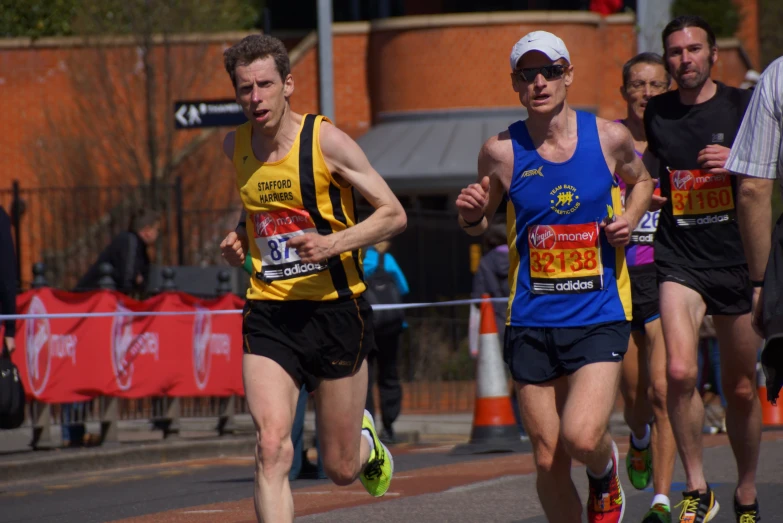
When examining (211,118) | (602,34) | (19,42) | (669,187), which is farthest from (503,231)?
(19,42)

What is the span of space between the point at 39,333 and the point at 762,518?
20.6 ft

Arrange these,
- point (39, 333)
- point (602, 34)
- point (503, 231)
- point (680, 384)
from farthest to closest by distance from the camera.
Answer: point (602, 34) → point (503, 231) → point (39, 333) → point (680, 384)

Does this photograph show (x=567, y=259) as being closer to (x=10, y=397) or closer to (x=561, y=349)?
(x=561, y=349)

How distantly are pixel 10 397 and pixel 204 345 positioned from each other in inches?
177

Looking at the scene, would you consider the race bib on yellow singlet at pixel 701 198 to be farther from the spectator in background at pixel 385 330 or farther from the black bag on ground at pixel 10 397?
the spectator in background at pixel 385 330

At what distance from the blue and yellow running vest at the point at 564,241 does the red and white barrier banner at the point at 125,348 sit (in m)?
6.19

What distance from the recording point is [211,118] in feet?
46.8

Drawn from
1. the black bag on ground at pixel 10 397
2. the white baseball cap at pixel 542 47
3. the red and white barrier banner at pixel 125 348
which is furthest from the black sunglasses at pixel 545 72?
the red and white barrier banner at pixel 125 348

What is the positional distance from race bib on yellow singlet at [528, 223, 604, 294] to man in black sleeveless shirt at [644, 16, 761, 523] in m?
1.11

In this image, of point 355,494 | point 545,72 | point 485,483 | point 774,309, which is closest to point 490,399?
point 485,483

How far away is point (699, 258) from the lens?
6582 millimetres

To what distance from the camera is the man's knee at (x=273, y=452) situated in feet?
17.3

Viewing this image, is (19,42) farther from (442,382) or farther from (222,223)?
(442,382)

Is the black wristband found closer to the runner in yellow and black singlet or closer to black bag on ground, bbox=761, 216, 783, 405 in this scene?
the runner in yellow and black singlet
